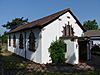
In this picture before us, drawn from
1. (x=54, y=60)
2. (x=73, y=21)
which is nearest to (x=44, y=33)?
(x=54, y=60)

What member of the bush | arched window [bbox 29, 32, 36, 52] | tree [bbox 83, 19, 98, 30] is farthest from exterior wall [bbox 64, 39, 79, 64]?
tree [bbox 83, 19, 98, 30]

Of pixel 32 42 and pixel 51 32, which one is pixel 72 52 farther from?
pixel 32 42

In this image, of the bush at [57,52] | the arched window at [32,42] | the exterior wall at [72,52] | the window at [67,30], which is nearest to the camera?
the bush at [57,52]

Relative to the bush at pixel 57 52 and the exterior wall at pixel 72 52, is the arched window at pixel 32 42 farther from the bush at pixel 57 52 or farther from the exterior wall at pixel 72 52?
the exterior wall at pixel 72 52

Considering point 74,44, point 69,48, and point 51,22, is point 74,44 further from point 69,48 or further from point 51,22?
point 51,22

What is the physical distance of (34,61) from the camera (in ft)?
70.0

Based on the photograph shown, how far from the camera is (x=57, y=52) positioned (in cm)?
1959

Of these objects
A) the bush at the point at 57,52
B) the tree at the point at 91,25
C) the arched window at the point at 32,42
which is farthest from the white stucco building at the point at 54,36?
the tree at the point at 91,25

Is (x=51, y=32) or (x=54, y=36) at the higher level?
(x=51, y=32)

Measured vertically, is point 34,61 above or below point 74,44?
below

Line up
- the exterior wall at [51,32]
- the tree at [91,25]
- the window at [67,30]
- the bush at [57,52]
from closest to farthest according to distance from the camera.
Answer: the bush at [57,52] < the exterior wall at [51,32] < the window at [67,30] < the tree at [91,25]

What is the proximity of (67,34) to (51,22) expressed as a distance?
2866 mm

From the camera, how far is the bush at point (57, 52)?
19.5 m

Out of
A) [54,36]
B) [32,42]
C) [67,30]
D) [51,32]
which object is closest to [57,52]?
[54,36]
